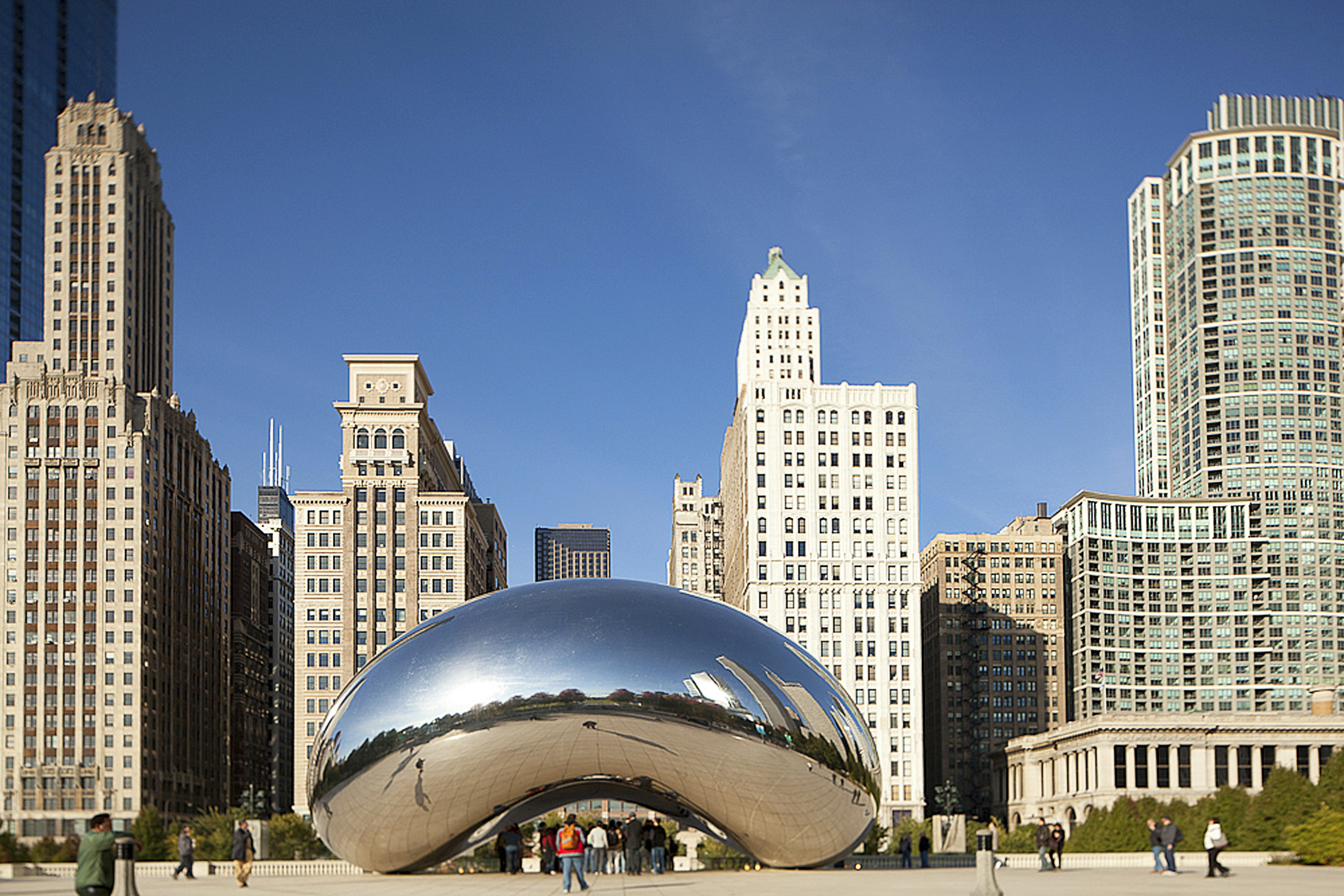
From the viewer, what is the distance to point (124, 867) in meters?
18.5

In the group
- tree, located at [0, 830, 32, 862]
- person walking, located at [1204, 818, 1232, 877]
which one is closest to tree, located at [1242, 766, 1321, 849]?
person walking, located at [1204, 818, 1232, 877]

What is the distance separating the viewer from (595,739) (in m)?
23.5

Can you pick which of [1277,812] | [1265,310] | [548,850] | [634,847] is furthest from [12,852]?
[1265,310]

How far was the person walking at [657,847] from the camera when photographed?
1198 inches

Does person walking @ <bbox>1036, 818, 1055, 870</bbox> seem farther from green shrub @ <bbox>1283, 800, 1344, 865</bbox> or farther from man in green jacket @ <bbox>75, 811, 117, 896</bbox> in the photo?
man in green jacket @ <bbox>75, 811, 117, 896</bbox>

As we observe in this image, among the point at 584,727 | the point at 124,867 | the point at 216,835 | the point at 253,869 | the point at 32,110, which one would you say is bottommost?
the point at 216,835

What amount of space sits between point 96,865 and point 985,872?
1194 cm

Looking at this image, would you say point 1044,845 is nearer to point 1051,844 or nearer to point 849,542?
point 1051,844

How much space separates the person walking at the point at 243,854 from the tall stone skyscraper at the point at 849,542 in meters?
100

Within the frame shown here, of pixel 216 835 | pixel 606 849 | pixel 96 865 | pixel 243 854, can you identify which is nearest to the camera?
pixel 96 865

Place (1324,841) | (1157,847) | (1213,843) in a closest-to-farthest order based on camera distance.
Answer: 1. (1213,843)
2. (1157,847)
3. (1324,841)

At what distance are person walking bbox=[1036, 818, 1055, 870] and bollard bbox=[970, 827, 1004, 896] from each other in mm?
15287

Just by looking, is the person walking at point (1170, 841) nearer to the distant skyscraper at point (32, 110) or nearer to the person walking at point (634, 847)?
the person walking at point (634, 847)

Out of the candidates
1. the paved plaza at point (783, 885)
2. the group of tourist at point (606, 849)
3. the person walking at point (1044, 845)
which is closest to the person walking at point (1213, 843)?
the paved plaza at point (783, 885)
